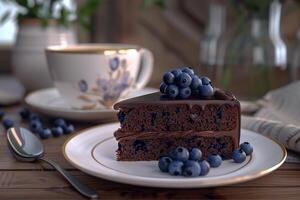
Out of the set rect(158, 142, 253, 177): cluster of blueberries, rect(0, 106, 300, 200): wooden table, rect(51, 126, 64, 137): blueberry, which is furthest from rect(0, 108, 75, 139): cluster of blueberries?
rect(158, 142, 253, 177): cluster of blueberries

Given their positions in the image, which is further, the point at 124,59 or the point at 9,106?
the point at 9,106

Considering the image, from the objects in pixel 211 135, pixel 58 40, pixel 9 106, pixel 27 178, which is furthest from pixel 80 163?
pixel 58 40

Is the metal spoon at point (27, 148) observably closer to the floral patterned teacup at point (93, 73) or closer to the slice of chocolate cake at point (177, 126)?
the slice of chocolate cake at point (177, 126)

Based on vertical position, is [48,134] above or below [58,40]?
below

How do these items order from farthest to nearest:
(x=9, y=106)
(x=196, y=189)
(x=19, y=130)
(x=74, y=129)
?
1. (x=9, y=106)
2. (x=74, y=129)
3. (x=19, y=130)
4. (x=196, y=189)

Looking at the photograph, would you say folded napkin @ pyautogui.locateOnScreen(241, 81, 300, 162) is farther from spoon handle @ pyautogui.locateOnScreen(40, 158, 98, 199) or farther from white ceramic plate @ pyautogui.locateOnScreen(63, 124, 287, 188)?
spoon handle @ pyautogui.locateOnScreen(40, 158, 98, 199)

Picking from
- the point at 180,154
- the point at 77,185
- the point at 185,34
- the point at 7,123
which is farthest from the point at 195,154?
the point at 185,34

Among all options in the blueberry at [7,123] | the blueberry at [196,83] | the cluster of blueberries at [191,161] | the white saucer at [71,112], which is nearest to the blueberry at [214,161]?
the cluster of blueberries at [191,161]

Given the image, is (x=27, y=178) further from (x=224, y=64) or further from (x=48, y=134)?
(x=224, y=64)
